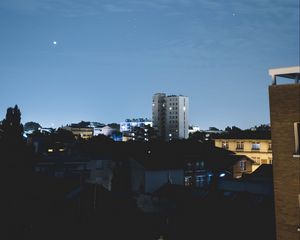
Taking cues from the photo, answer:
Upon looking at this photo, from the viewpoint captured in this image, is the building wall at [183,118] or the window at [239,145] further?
the building wall at [183,118]

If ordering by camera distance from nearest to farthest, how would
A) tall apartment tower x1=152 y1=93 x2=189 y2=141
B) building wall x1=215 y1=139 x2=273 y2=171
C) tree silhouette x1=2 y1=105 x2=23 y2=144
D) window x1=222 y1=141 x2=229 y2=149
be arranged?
tree silhouette x1=2 y1=105 x2=23 y2=144
building wall x1=215 y1=139 x2=273 y2=171
window x1=222 y1=141 x2=229 y2=149
tall apartment tower x1=152 y1=93 x2=189 y2=141

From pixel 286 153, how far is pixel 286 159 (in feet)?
0.89

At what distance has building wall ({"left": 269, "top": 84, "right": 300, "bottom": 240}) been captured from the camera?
1423 cm

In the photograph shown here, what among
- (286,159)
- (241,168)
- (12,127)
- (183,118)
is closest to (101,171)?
(12,127)

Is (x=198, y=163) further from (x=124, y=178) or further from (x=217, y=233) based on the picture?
(x=217, y=233)

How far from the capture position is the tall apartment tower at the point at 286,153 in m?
14.2

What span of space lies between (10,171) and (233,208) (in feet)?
69.8

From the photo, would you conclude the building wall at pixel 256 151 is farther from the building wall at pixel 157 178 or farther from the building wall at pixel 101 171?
the building wall at pixel 101 171

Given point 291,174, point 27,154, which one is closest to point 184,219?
point 27,154

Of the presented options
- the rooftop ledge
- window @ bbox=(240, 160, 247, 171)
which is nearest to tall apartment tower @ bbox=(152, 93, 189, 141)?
window @ bbox=(240, 160, 247, 171)

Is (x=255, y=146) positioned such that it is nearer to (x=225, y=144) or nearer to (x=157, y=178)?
(x=225, y=144)

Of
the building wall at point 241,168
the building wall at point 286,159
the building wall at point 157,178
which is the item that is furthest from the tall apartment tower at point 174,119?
the building wall at point 286,159

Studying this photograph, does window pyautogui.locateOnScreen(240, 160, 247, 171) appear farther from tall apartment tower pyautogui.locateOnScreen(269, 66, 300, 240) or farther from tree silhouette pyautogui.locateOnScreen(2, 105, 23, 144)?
tall apartment tower pyautogui.locateOnScreen(269, 66, 300, 240)

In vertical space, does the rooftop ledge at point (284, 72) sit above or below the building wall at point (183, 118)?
below
